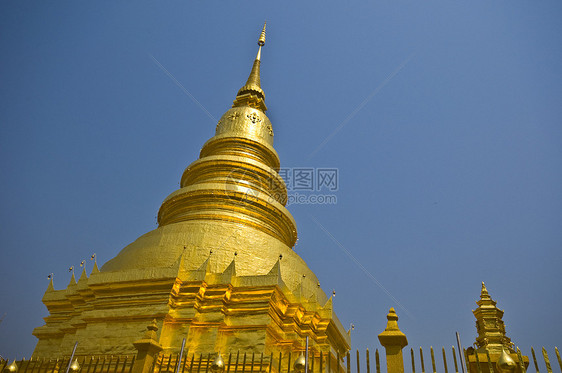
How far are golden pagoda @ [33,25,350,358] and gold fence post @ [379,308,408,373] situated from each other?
434cm

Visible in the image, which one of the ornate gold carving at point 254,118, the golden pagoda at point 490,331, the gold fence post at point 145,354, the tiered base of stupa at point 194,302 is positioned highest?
the ornate gold carving at point 254,118

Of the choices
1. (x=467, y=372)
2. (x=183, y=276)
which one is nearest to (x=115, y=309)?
(x=183, y=276)

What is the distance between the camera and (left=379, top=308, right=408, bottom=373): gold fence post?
6.45 m

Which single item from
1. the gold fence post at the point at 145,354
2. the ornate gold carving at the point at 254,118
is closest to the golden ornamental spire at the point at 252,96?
the ornate gold carving at the point at 254,118

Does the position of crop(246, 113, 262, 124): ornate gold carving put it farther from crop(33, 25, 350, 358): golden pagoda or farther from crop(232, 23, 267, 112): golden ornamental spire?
crop(33, 25, 350, 358): golden pagoda

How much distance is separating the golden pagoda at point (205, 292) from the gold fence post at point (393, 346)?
434 centimetres

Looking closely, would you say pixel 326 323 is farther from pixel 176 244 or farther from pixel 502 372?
pixel 502 372

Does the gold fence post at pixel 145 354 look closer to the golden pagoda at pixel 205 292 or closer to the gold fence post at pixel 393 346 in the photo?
the golden pagoda at pixel 205 292

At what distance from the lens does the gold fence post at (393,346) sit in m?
6.45

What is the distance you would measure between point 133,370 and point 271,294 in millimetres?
4311

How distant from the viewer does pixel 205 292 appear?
11.2 metres

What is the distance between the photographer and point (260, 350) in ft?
33.9

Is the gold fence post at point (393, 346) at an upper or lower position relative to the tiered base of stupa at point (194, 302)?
lower

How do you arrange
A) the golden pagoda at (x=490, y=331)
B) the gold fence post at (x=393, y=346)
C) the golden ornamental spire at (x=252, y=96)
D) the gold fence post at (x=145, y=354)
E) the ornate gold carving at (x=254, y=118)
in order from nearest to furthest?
the gold fence post at (x=393, y=346)
the gold fence post at (x=145, y=354)
the golden pagoda at (x=490, y=331)
the ornate gold carving at (x=254, y=118)
the golden ornamental spire at (x=252, y=96)
